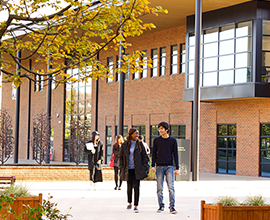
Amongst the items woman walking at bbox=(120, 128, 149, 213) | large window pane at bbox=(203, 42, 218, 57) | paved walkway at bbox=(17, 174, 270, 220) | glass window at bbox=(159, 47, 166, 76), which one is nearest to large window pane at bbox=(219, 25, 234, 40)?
large window pane at bbox=(203, 42, 218, 57)

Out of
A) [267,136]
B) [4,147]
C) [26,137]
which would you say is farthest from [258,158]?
[26,137]

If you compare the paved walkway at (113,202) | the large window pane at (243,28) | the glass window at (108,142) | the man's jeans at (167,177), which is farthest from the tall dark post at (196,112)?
the glass window at (108,142)

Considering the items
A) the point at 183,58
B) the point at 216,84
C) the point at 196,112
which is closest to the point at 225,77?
the point at 216,84

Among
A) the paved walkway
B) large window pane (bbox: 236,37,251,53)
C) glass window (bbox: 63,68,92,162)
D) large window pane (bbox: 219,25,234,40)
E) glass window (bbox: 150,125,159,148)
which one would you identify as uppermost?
large window pane (bbox: 219,25,234,40)

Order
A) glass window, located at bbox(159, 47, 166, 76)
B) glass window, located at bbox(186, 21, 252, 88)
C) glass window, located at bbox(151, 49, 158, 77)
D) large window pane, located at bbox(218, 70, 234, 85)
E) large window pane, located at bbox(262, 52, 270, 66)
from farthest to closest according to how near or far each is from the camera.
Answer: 1. glass window, located at bbox(151, 49, 158, 77)
2. glass window, located at bbox(159, 47, 166, 76)
3. large window pane, located at bbox(218, 70, 234, 85)
4. glass window, located at bbox(186, 21, 252, 88)
5. large window pane, located at bbox(262, 52, 270, 66)

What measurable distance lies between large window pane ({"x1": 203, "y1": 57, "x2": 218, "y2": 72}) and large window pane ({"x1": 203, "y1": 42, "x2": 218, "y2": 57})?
263 mm

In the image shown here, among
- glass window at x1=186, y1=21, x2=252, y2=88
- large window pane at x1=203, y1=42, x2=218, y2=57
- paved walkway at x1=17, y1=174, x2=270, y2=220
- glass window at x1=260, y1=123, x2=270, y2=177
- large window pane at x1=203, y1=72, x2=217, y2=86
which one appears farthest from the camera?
large window pane at x1=203, y1=42, x2=218, y2=57

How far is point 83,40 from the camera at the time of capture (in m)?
9.24

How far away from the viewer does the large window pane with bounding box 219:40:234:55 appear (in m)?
24.3

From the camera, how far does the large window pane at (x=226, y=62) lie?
24.2 metres

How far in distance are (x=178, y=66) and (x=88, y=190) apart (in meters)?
15.4

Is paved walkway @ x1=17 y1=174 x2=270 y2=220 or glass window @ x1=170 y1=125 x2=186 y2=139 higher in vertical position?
glass window @ x1=170 y1=125 x2=186 y2=139

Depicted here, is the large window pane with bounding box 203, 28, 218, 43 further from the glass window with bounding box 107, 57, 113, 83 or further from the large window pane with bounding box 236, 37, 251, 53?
the glass window with bounding box 107, 57, 113, 83

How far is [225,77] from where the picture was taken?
24453 mm
